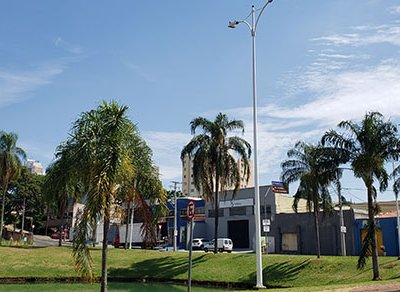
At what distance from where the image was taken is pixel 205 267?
3503cm

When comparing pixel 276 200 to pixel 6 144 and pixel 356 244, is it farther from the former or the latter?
pixel 6 144

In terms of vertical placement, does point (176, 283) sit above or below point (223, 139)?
below

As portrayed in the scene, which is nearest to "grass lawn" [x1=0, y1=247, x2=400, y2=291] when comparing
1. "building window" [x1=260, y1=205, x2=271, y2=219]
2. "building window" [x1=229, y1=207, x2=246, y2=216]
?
"building window" [x1=260, y1=205, x2=271, y2=219]

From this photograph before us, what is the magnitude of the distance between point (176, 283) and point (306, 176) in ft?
39.7

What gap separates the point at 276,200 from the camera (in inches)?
2475

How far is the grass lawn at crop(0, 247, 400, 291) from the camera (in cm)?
2889

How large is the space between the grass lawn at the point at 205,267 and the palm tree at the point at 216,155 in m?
4.35

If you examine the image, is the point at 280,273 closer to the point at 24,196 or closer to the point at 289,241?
the point at 289,241

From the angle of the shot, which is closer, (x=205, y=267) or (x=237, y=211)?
(x=205, y=267)

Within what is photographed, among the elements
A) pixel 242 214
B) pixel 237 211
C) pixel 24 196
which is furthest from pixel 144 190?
pixel 24 196

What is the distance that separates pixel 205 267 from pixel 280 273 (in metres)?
6.27

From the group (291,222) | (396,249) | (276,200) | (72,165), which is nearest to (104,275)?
(72,165)

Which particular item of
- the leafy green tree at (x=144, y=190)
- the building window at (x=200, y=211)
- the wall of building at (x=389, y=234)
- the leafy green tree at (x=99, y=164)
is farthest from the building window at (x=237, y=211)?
the leafy green tree at (x=99, y=164)

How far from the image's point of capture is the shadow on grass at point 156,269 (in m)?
34.6
